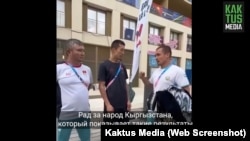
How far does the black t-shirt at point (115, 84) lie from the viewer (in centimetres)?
327

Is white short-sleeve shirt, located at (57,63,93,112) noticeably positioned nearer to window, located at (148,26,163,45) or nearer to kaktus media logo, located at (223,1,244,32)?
window, located at (148,26,163,45)

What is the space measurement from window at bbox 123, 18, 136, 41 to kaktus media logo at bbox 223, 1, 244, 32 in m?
1.07

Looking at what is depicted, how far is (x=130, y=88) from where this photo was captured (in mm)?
3359

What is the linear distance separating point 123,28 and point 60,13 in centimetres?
71

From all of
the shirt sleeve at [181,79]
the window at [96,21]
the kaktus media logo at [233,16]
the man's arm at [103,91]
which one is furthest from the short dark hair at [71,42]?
the kaktus media logo at [233,16]

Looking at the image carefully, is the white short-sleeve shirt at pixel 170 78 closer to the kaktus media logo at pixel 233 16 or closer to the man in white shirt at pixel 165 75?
the man in white shirt at pixel 165 75

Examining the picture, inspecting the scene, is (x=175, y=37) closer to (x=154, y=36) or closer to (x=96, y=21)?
(x=154, y=36)

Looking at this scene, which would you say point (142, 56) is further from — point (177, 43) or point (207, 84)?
point (207, 84)

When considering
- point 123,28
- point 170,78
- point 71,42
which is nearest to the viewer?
point 71,42

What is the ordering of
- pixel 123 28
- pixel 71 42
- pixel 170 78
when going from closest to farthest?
1. pixel 71 42
2. pixel 123 28
3. pixel 170 78

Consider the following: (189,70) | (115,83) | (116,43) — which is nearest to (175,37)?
(189,70)

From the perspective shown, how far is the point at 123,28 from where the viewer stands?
3.27 m
